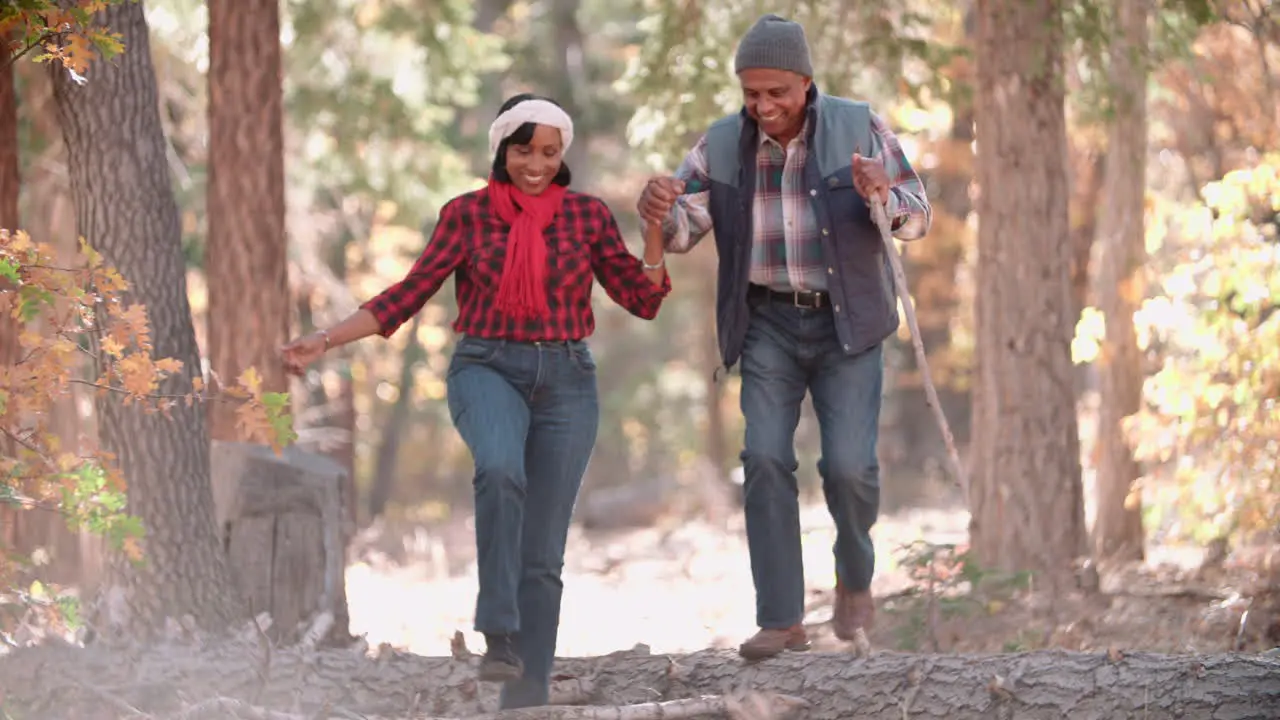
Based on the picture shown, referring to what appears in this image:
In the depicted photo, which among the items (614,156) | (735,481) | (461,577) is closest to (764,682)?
(461,577)

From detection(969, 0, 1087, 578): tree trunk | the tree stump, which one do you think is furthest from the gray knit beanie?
detection(969, 0, 1087, 578): tree trunk

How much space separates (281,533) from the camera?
22.9 ft

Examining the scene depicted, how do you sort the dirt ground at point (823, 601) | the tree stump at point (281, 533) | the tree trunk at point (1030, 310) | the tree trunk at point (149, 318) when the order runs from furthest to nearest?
the tree trunk at point (1030, 310)
the dirt ground at point (823, 601)
the tree stump at point (281, 533)
the tree trunk at point (149, 318)

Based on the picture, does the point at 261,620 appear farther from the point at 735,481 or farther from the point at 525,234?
the point at 735,481

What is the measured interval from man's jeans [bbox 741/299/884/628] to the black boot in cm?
97

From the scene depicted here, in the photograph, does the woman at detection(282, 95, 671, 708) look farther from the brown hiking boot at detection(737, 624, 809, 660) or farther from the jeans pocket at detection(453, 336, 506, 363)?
the brown hiking boot at detection(737, 624, 809, 660)

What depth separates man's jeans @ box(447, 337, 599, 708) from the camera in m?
5.28

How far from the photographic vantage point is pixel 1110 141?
11414 millimetres

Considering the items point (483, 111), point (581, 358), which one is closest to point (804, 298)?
point (581, 358)

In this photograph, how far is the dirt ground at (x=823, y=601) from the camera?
7414mm

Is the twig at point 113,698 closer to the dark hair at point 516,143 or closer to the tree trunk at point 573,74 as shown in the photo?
the dark hair at point 516,143

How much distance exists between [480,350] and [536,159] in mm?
668

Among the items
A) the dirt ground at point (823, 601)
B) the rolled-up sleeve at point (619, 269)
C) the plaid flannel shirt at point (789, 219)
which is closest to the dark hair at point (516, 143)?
the rolled-up sleeve at point (619, 269)

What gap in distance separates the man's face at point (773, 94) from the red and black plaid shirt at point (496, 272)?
64 cm
